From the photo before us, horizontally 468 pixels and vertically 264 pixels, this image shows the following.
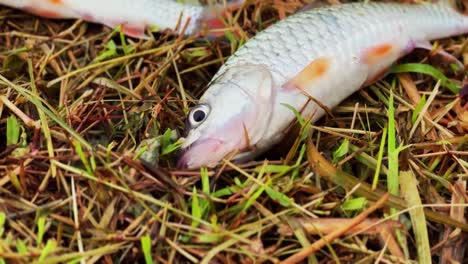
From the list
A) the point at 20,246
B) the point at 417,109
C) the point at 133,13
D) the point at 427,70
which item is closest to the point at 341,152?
the point at 417,109

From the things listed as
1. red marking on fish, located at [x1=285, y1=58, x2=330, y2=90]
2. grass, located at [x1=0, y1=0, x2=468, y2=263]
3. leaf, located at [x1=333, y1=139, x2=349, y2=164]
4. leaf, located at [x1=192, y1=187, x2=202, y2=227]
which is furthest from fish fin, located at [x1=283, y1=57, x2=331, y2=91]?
leaf, located at [x1=192, y1=187, x2=202, y2=227]

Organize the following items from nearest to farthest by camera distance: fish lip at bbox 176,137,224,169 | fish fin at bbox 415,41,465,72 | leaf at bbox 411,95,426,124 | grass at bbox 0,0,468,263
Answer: grass at bbox 0,0,468,263 → fish lip at bbox 176,137,224,169 → leaf at bbox 411,95,426,124 → fish fin at bbox 415,41,465,72

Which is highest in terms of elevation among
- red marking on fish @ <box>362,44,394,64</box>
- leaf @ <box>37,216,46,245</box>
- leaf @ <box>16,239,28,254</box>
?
red marking on fish @ <box>362,44,394,64</box>

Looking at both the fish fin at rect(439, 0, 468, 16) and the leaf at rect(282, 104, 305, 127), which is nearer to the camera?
the leaf at rect(282, 104, 305, 127)

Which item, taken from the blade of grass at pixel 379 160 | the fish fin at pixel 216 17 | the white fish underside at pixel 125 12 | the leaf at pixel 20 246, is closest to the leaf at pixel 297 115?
the blade of grass at pixel 379 160

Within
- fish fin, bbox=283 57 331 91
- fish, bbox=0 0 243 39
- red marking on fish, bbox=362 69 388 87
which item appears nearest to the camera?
fish fin, bbox=283 57 331 91

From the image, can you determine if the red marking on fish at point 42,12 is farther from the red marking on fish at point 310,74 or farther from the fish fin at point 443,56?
the fish fin at point 443,56

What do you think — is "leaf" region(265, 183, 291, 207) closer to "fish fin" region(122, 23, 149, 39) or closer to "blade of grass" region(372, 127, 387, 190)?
"blade of grass" region(372, 127, 387, 190)
